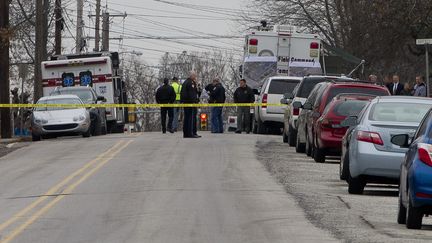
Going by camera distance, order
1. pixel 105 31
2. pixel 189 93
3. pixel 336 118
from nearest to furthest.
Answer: pixel 336 118
pixel 189 93
pixel 105 31

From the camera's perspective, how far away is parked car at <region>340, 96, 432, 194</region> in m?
17.7

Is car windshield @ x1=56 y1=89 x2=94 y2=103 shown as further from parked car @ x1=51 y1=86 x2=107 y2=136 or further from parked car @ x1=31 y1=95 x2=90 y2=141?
parked car @ x1=31 y1=95 x2=90 y2=141

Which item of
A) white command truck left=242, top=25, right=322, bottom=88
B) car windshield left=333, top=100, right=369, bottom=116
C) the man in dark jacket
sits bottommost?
the man in dark jacket

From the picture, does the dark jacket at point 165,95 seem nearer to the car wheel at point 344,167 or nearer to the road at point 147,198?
the road at point 147,198

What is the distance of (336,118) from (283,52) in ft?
54.8

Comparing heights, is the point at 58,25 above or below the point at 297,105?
above

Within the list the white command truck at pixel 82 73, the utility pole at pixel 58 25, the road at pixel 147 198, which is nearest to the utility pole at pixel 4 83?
the white command truck at pixel 82 73

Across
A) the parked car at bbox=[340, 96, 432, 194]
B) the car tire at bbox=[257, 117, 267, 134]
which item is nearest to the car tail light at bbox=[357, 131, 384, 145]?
the parked car at bbox=[340, 96, 432, 194]

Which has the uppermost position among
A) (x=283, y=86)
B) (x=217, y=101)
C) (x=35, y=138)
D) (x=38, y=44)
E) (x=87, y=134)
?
(x=38, y=44)

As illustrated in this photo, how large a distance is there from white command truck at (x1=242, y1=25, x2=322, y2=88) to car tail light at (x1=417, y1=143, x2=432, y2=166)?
26.7 metres

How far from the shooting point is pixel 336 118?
2389 cm

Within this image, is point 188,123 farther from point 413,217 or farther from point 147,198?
point 413,217

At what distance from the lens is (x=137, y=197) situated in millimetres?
17391

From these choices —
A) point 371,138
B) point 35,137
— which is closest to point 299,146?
point 371,138
